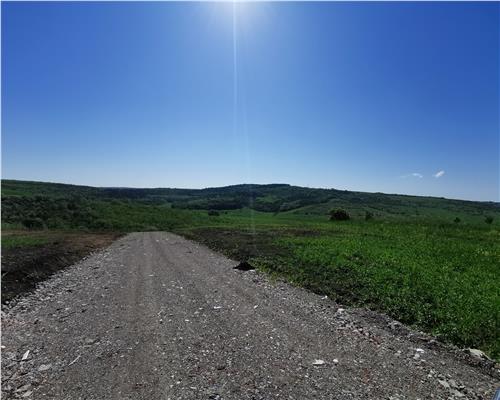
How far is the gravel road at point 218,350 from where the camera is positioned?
796cm

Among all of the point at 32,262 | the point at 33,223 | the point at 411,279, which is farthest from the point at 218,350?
the point at 33,223

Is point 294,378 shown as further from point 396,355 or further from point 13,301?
point 13,301

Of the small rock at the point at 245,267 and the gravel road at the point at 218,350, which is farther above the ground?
the small rock at the point at 245,267

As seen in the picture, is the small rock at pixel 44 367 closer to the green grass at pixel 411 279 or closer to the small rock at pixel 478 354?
the green grass at pixel 411 279

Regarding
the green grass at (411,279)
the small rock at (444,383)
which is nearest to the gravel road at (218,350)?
the small rock at (444,383)

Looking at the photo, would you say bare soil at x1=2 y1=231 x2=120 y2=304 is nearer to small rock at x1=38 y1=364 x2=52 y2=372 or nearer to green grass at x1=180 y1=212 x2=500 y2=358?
small rock at x1=38 y1=364 x2=52 y2=372

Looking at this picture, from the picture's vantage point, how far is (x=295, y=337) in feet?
35.3

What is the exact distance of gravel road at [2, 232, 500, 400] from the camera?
796 cm

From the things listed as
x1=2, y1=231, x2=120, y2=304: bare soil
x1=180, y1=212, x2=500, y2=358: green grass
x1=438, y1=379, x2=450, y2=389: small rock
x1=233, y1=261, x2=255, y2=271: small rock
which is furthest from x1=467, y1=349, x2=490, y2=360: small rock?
x1=2, y1=231, x2=120, y2=304: bare soil

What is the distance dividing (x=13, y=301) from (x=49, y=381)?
→ 884 cm

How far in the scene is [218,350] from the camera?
9828 mm

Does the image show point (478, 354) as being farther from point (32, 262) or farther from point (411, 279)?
point (32, 262)

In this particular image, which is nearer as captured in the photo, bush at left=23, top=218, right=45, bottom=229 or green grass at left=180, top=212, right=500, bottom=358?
green grass at left=180, top=212, right=500, bottom=358

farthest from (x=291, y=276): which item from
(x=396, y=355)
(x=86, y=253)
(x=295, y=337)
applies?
(x=86, y=253)
